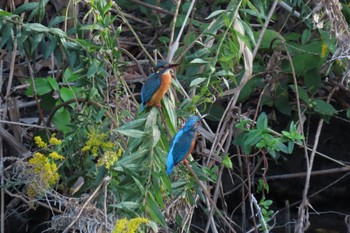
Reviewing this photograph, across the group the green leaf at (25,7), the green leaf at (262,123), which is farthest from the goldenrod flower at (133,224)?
the green leaf at (25,7)

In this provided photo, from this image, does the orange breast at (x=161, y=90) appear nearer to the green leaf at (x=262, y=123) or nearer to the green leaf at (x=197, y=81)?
the green leaf at (x=197, y=81)

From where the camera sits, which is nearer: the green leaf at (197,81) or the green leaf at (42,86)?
the green leaf at (197,81)

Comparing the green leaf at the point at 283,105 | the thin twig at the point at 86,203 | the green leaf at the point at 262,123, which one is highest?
the green leaf at the point at 262,123

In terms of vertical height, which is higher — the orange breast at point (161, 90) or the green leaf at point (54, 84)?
Result: the orange breast at point (161, 90)

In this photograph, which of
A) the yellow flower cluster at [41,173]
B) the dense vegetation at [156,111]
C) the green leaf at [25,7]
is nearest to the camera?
the dense vegetation at [156,111]

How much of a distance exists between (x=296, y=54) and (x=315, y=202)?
1.20 meters

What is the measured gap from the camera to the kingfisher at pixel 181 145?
11.5ft

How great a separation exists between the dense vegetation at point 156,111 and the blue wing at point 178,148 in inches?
1.7

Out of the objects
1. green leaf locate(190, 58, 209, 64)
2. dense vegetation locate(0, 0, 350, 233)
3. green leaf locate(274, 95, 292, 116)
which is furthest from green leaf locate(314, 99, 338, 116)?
green leaf locate(190, 58, 209, 64)

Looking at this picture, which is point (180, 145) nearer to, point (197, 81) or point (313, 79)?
point (197, 81)

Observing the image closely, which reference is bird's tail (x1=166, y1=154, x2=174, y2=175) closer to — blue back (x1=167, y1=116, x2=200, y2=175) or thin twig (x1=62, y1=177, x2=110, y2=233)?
blue back (x1=167, y1=116, x2=200, y2=175)

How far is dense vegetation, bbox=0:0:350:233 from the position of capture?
3.70 m

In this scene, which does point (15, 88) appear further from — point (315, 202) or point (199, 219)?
point (315, 202)

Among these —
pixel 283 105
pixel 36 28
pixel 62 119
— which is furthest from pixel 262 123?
pixel 36 28
